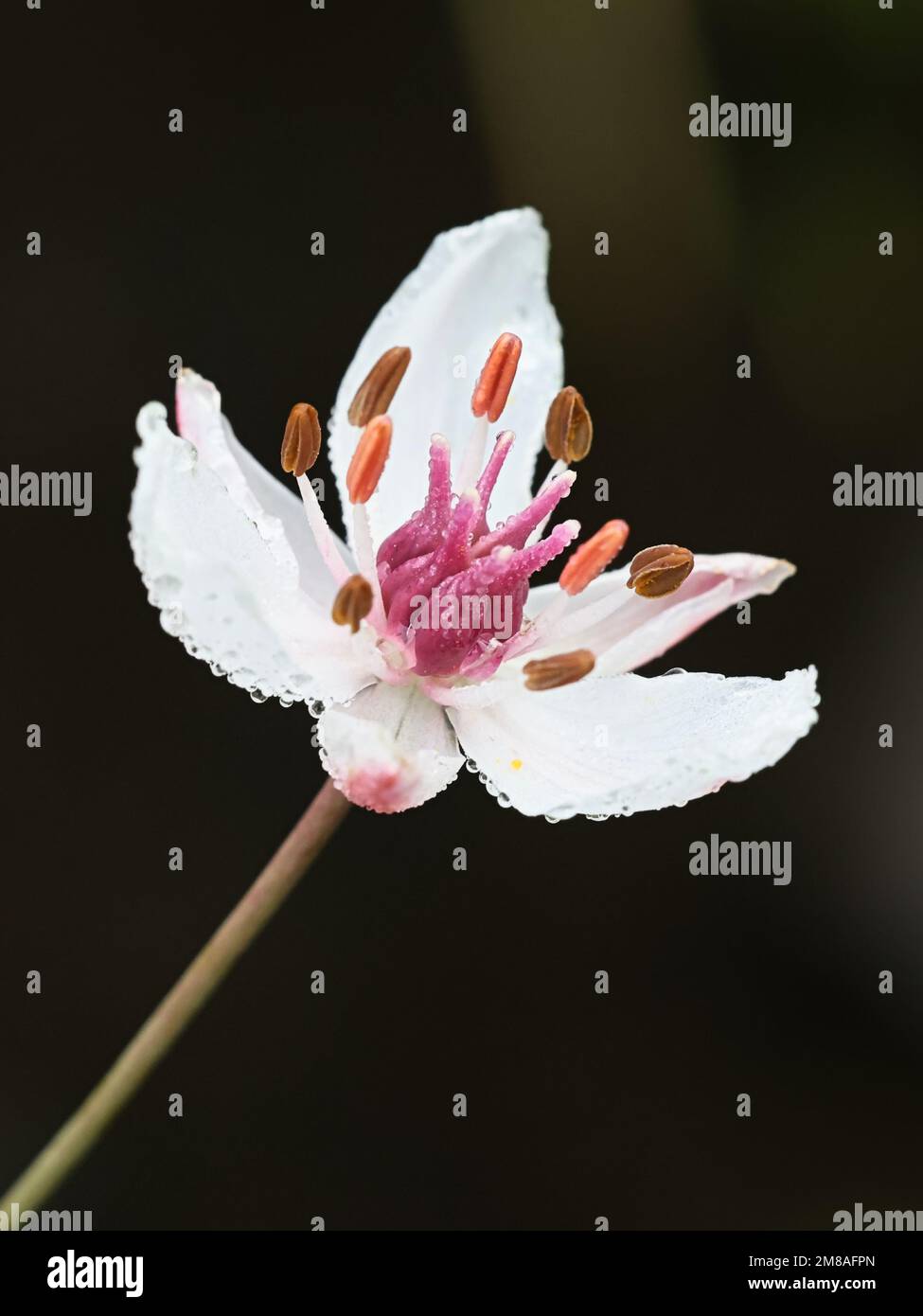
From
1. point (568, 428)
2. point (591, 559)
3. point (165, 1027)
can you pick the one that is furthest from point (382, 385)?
point (165, 1027)

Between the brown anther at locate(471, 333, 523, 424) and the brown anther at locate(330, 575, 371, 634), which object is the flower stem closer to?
the brown anther at locate(330, 575, 371, 634)

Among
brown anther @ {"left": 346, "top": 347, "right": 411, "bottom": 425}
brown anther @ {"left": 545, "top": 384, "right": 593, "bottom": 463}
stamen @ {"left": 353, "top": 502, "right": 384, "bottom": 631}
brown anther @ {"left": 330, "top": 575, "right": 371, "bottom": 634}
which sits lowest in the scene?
brown anther @ {"left": 330, "top": 575, "right": 371, "bottom": 634}

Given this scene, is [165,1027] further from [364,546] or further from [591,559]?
[591,559]

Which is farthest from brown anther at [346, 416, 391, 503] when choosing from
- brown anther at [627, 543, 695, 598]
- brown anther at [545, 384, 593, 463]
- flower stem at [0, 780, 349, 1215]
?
flower stem at [0, 780, 349, 1215]

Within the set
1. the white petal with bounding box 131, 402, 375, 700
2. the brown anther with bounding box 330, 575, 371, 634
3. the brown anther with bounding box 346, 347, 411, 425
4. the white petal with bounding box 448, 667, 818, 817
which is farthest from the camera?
the brown anther with bounding box 346, 347, 411, 425

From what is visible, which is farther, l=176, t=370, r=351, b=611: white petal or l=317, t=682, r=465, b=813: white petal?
l=176, t=370, r=351, b=611: white petal

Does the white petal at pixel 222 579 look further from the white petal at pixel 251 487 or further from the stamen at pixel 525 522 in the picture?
the stamen at pixel 525 522

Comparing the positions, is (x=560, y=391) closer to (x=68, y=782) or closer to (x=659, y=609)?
(x=659, y=609)

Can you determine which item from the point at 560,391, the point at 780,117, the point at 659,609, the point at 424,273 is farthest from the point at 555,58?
the point at 659,609
